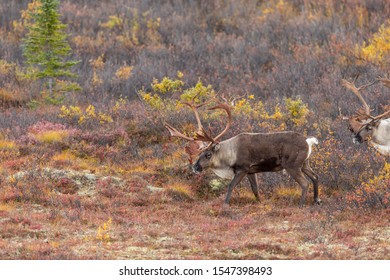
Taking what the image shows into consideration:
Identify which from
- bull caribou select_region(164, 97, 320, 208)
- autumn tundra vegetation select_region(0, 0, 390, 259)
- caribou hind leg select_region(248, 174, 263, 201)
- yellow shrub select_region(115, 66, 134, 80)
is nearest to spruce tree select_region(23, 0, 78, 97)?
autumn tundra vegetation select_region(0, 0, 390, 259)

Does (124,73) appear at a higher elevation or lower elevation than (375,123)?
lower

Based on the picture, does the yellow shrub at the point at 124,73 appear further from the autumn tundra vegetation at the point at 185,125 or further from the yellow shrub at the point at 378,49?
the yellow shrub at the point at 378,49

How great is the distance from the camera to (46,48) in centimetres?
1778

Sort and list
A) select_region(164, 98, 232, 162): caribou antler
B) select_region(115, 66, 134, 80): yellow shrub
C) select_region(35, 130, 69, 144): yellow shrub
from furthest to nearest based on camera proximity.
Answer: select_region(115, 66, 134, 80): yellow shrub, select_region(35, 130, 69, 144): yellow shrub, select_region(164, 98, 232, 162): caribou antler

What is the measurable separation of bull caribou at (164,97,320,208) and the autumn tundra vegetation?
0.57ft

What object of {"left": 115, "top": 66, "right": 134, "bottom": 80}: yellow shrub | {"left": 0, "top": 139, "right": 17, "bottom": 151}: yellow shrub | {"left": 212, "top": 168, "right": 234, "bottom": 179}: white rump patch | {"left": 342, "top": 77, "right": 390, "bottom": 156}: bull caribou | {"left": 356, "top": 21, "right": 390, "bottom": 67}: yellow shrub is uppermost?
{"left": 342, "top": 77, "right": 390, "bottom": 156}: bull caribou

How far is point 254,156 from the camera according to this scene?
11523 millimetres

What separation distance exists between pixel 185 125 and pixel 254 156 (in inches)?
132

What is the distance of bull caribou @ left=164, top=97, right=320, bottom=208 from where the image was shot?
11328 mm

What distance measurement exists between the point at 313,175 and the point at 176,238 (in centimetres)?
295

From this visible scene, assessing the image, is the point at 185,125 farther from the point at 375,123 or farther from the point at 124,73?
the point at 124,73

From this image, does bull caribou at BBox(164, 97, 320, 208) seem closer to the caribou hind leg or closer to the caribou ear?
the caribou hind leg

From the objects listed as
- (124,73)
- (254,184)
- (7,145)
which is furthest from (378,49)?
(7,145)

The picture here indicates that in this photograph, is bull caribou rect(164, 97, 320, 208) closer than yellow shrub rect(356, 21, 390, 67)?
Yes
